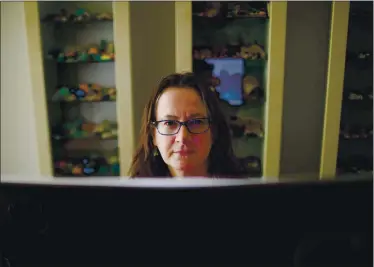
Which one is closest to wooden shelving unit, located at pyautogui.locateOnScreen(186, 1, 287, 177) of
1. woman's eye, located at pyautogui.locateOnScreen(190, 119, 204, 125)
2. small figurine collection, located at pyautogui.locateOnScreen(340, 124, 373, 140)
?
small figurine collection, located at pyautogui.locateOnScreen(340, 124, 373, 140)

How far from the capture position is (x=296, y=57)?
2580mm

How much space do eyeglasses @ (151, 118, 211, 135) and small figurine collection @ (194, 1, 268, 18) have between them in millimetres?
1547

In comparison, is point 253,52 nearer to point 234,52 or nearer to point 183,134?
point 234,52

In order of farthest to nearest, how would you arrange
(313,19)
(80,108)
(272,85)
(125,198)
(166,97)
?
(80,108) → (313,19) → (272,85) → (166,97) → (125,198)

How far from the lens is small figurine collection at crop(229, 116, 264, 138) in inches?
101

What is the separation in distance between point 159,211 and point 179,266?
0.09 m

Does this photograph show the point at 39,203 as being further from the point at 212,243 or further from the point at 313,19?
the point at 313,19

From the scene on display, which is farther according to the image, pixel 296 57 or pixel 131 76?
pixel 296 57

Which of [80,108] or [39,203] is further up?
[39,203]

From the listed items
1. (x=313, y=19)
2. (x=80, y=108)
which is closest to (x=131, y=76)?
(x=80, y=108)

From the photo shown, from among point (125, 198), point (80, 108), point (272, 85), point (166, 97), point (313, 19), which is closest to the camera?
point (125, 198)

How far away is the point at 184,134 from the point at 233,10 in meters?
1.71

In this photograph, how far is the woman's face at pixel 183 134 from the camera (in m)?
1.02

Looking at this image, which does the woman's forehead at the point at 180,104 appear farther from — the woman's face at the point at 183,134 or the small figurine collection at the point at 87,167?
the small figurine collection at the point at 87,167
